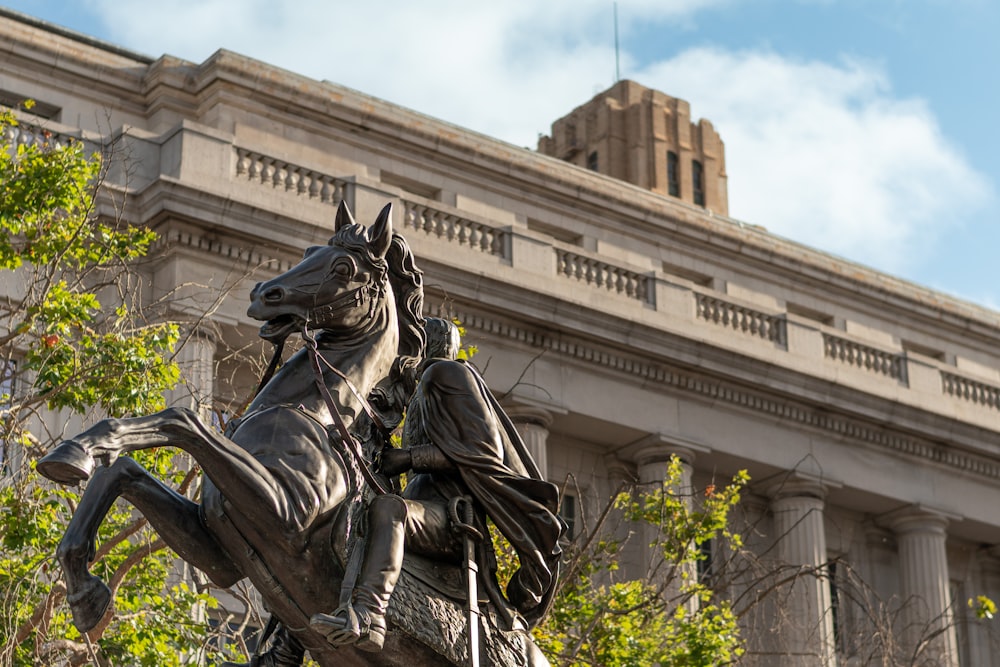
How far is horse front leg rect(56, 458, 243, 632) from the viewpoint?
23.5 ft

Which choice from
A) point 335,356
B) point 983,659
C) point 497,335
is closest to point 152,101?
point 497,335

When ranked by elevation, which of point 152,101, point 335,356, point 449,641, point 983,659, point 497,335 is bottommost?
point 449,641

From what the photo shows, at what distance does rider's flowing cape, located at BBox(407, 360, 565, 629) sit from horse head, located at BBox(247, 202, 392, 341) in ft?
1.29

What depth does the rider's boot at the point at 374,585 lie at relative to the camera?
7273 millimetres

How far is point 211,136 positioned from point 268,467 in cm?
2778

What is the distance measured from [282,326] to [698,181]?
265ft

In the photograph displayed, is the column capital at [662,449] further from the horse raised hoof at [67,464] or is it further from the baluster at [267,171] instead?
the horse raised hoof at [67,464]

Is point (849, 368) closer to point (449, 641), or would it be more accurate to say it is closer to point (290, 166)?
point (290, 166)

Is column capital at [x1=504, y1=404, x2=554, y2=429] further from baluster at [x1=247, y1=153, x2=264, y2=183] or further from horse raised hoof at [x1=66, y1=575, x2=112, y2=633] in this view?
horse raised hoof at [x1=66, y1=575, x2=112, y2=633]

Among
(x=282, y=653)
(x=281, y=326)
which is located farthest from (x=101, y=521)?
(x=281, y=326)

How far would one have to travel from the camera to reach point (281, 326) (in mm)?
8047

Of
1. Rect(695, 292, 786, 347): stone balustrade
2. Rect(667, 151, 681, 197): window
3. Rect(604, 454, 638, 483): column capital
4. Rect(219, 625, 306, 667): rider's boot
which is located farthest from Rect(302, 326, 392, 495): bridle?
Rect(667, 151, 681, 197): window

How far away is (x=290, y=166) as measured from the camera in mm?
35812

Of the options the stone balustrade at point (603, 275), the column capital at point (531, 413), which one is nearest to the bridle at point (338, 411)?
the column capital at point (531, 413)
